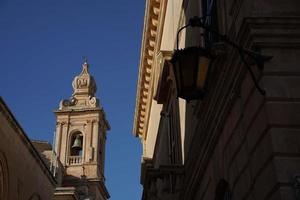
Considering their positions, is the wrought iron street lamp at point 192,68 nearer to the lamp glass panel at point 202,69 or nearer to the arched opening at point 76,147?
the lamp glass panel at point 202,69

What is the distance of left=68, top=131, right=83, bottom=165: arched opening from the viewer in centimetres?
4216

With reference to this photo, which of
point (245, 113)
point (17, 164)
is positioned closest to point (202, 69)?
point (245, 113)

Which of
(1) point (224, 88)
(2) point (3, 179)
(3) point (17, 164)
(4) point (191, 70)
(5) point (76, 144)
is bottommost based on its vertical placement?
(4) point (191, 70)

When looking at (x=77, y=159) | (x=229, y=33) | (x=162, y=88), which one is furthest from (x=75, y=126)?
(x=229, y=33)

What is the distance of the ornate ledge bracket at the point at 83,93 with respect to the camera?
4534 cm

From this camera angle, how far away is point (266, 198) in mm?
5395

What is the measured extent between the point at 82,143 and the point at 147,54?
2531 cm

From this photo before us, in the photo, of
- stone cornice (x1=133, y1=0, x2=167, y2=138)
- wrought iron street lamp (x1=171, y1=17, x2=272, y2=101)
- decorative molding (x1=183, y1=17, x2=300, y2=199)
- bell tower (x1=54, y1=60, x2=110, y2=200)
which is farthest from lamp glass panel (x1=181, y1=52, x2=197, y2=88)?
bell tower (x1=54, y1=60, x2=110, y2=200)

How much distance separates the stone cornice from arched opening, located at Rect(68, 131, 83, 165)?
1946cm

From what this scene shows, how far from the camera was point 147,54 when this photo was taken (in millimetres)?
18781

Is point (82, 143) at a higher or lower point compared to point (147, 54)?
higher

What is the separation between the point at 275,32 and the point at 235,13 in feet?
3.58

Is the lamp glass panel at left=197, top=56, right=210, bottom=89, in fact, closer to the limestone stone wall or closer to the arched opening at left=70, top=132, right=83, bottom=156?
the limestone stone wall

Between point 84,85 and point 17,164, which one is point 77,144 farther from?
point 17,164
